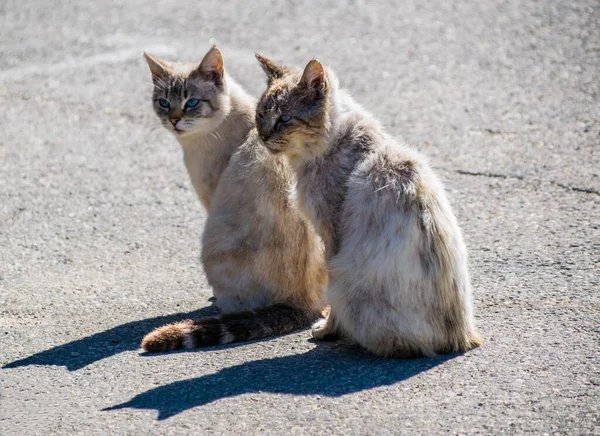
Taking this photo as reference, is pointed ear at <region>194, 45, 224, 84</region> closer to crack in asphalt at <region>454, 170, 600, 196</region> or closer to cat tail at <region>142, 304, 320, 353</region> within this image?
cat tail at <region>142, 304, 320, 353</region>

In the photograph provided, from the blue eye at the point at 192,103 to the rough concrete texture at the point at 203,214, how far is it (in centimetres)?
108

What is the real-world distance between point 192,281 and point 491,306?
203cm

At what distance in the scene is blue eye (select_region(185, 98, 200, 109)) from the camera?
6183mm

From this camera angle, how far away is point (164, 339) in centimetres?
501

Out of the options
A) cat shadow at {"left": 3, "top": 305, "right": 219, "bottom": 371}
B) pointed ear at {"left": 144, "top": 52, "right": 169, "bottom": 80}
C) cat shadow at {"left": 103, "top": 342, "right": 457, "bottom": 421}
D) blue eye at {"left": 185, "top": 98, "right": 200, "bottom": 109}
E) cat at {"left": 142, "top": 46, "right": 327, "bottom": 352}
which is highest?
pointed ear at {"left": 144, "top": 52, "right": 169, "bottom": 80}

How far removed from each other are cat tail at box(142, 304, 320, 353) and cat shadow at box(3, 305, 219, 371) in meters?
0.23

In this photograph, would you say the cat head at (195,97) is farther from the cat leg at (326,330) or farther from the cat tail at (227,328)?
the cat leg at (326,330)

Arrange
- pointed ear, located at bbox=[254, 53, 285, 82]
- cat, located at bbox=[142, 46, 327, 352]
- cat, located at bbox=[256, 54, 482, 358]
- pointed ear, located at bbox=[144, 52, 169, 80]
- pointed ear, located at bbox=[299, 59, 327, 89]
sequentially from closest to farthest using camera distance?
cat, located at bbox=[256, 54, 482, 358], pointed ear, located at bbox=[299, 59, 327, 89], cat, located at bbox=[142, 46, 327, 352], pointed ear, located at bbox=[254, 53, 285, 82], pointed ear, located at bbox=[144, 52, 169, 80]

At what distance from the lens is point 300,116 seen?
16.5 ft

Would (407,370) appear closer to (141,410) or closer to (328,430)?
(328,430)

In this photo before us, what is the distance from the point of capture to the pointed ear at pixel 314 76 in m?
4.97

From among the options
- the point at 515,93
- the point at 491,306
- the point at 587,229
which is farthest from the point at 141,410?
the point at 515,93

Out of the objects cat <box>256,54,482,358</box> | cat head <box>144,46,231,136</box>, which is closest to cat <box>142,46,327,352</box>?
cat <box>256,54,482,358</box>

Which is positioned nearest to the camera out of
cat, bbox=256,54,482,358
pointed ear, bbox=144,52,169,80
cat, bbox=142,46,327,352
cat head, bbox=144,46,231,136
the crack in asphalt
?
cat, bbox=256,54,482,358
